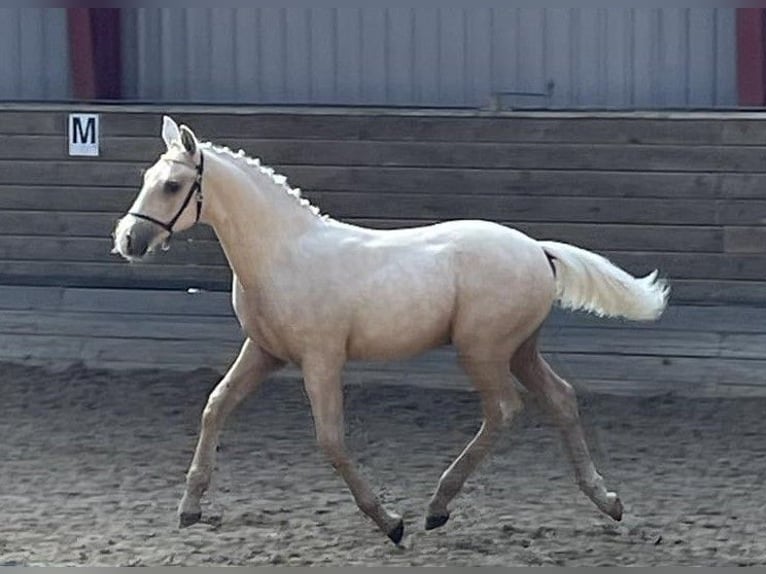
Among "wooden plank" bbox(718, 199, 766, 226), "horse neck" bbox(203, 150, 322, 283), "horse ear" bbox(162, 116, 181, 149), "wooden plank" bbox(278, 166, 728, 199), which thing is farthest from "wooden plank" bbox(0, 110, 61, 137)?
"horse neck" bbox(203, 150, 322, 283)

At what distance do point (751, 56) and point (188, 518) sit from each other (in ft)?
16.1

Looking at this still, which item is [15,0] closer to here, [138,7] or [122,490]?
[138,7]

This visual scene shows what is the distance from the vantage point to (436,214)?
1098 centimetres

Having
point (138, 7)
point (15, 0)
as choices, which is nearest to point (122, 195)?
point (138, 7)

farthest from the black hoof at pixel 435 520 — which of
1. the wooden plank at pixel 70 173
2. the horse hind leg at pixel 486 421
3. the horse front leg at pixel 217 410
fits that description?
the wooden plank at pixel 70 173

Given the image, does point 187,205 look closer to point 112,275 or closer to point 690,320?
point 690,320

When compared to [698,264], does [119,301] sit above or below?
below

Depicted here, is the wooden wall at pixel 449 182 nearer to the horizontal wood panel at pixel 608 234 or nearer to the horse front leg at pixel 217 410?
the horizontal wood panel at pixel 608 234

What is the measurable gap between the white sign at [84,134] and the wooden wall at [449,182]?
0.17 feet

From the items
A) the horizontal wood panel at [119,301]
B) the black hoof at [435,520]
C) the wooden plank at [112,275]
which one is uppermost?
the wooden plank at [112,275]

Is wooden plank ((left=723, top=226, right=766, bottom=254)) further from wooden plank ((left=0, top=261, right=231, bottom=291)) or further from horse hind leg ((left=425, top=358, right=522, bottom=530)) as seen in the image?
horse hind leg ((left=425, top=358, right=522, bottom=530))

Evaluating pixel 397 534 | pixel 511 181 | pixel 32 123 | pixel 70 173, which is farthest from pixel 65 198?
pixel 397 534

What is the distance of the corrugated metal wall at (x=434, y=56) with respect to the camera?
35.9 ft

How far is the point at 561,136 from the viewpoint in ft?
35.4
